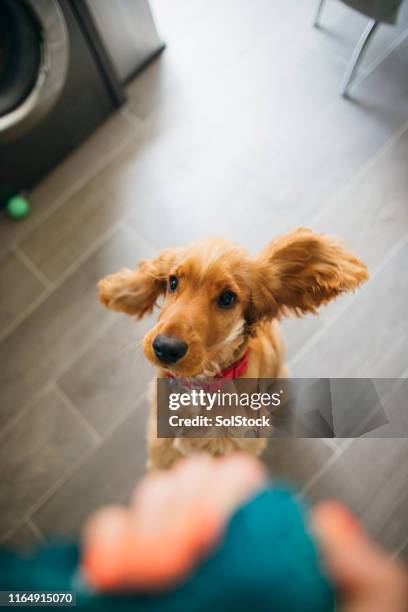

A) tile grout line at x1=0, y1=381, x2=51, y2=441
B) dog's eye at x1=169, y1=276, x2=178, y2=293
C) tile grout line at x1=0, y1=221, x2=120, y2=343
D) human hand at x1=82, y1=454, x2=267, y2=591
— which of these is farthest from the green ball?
human hand at x1=82, y1=454, x2=267, y2=591

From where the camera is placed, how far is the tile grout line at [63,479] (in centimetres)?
144

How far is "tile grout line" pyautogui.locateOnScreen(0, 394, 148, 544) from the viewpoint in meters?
1.44

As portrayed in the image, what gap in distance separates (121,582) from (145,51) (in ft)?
6.81

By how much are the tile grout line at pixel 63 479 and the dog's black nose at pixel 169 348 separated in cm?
69

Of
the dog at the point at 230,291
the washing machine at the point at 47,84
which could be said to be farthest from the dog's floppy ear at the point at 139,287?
the washing machine at the point at 47,84

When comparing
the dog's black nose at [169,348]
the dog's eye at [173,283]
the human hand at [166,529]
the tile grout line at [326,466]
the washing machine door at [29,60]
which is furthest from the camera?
the tile grout line at [326,466]

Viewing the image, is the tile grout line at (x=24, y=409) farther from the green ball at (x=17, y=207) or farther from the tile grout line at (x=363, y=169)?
the tile grout line at (x=363, y=169)

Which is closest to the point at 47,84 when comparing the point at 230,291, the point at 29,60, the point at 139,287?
the point at 29,60

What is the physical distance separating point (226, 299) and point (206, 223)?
79 cm

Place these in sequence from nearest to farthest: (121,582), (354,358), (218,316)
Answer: (121,582) → (218,316) → (354,358)

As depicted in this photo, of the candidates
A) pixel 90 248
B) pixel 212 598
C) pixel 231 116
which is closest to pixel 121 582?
pixel 212 598

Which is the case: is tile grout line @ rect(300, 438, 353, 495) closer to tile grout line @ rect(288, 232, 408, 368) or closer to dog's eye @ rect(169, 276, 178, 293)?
tile grout line @ rect(288, 232, 408, 368)

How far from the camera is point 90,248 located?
1.74m

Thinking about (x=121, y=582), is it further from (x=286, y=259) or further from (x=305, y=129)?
(x=305, y=129)
